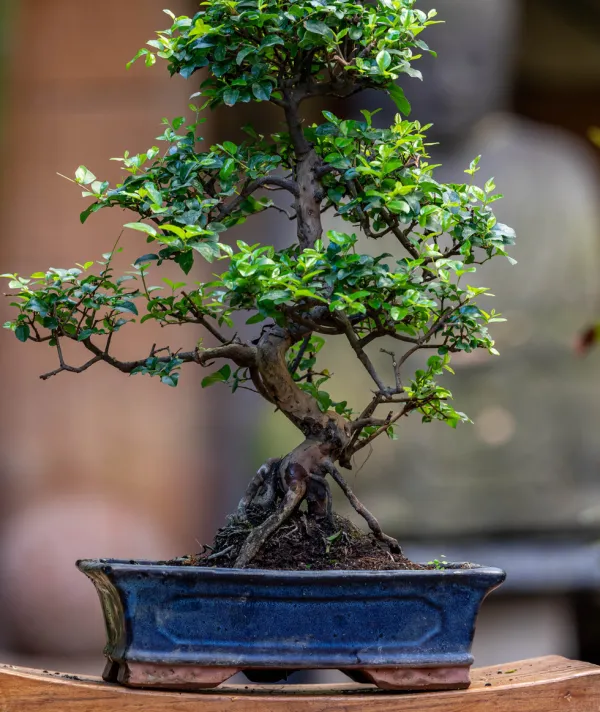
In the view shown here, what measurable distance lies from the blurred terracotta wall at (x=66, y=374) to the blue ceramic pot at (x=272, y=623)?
126 cm

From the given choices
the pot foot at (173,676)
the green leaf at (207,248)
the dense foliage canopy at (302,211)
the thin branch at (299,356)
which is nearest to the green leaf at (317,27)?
the dense foliage canopy at (302,211)

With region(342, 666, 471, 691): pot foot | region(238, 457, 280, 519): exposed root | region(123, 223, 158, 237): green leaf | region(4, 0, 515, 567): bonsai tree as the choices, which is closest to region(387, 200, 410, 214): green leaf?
region(4, 0, 515, 567): bonsai tree

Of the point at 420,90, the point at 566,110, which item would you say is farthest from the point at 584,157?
the point at 420,90

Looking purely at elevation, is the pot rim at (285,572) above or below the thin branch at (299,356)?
below

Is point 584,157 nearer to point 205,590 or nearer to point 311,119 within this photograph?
point 311,119

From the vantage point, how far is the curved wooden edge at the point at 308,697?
37.3 inches

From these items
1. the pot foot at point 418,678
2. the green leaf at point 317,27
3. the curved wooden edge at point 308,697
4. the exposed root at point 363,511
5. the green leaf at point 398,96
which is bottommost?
the curved wooden edge at point 308,697

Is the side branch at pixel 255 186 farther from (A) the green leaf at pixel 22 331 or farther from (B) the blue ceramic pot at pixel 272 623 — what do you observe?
(B) the blue ceramic pot at pixel 272 623

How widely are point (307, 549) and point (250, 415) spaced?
122 centimetres

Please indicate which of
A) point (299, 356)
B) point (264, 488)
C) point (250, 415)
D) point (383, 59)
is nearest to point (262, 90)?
point (383, 59)

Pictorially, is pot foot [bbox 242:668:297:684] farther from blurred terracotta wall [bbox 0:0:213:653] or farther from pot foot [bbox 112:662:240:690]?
blurred terracotta wall [bbox 0:0:213:653]

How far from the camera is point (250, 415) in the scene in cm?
233

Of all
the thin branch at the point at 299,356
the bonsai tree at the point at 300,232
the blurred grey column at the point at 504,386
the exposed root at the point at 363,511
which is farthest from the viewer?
the blurred grey column at the point at 504,386

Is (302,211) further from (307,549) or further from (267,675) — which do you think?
(267,675)
